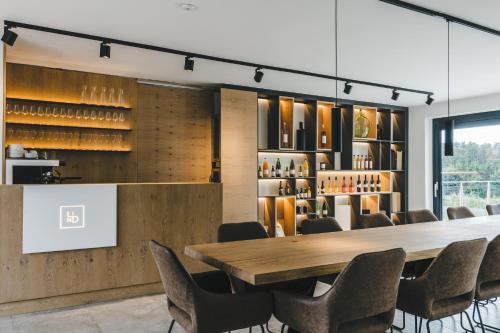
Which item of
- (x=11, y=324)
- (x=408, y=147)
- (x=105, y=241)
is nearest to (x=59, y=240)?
(x=105, y=241)

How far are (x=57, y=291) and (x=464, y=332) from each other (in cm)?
367

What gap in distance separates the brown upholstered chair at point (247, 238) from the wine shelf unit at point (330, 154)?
9.35ft

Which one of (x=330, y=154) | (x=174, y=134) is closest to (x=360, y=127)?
(x=330, y=154)

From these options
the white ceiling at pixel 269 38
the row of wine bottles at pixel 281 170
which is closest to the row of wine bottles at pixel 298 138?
the row of wine bottles at pixel 281 170

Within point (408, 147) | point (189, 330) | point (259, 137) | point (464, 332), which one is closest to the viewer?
point (189, 330)

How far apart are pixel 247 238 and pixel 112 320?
4.85ft

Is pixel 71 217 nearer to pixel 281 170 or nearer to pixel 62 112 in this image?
pixel 62 112

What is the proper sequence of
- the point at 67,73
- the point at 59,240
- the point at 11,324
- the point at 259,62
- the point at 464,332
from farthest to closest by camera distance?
the point at 67,73, the point at 259,62, the point at 59,240, the point at 11,324, the point at 464,332

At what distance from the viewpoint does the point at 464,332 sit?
3.46 meters

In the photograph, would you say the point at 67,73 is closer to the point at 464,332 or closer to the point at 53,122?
the point at 53,122

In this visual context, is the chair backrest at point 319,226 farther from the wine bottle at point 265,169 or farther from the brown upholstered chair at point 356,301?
the wine bottle at point 265,169

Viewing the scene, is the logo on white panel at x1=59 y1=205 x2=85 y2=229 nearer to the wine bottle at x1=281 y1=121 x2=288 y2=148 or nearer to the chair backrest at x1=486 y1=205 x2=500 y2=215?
the wine bottle at x1=281 y1=121 x2=288 y2=148

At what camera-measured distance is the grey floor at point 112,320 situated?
358 cm

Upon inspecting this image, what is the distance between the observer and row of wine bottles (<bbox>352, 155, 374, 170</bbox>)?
7652 millimetres
